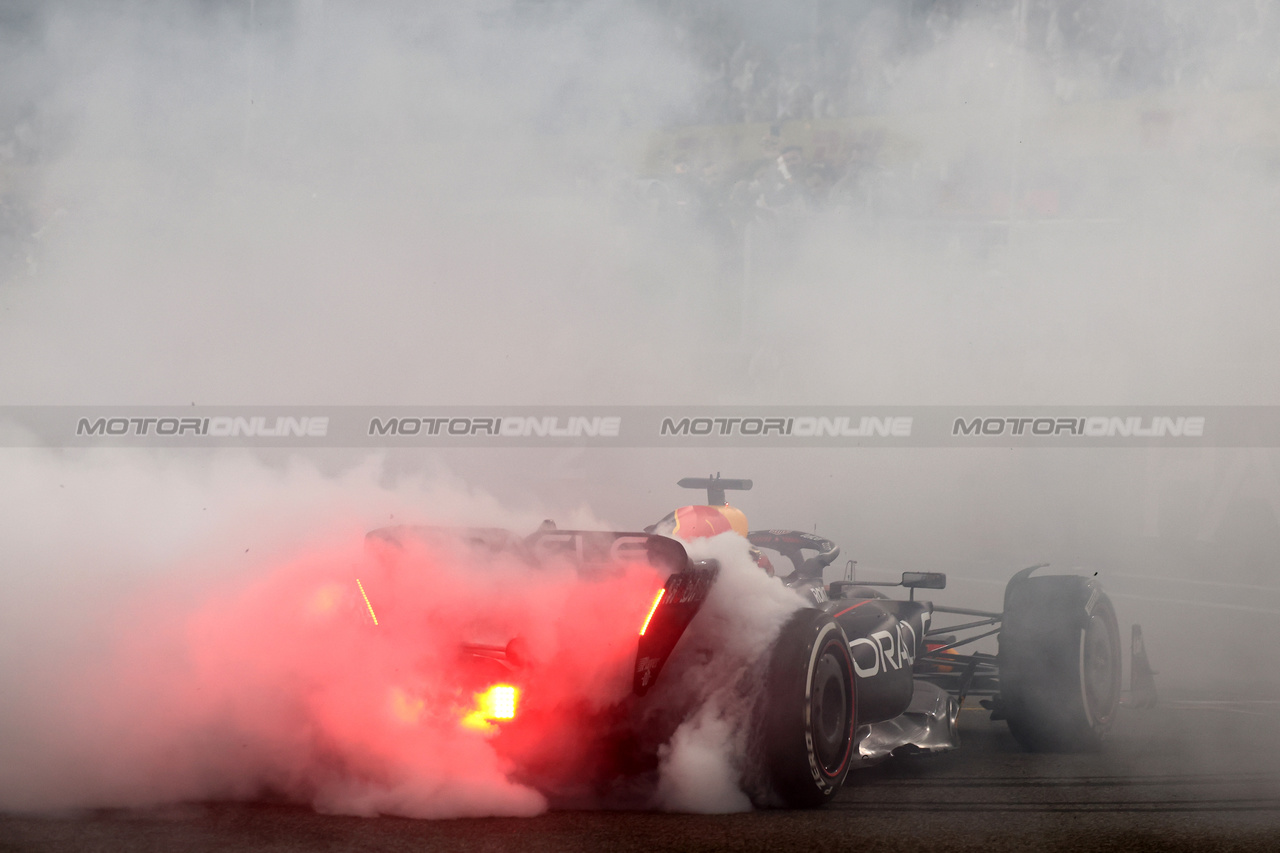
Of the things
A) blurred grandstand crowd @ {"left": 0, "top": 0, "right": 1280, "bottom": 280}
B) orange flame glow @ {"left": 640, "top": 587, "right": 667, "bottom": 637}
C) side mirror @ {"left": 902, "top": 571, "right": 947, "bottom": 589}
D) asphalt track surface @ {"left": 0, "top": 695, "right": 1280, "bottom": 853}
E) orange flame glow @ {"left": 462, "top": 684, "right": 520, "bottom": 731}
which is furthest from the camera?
blurred grandstand crowd @ {"left": 0, "top": 0, "right": 1280, "bottom": 280}

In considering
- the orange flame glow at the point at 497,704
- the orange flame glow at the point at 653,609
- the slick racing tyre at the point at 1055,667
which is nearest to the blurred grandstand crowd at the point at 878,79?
the slick racing tyre at the point at 1055,667

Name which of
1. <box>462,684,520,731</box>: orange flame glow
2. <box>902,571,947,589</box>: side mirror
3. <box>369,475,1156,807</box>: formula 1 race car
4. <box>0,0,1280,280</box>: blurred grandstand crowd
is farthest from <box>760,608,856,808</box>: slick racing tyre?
<box>0,0,1280,280</box>: blurred grandstand crowd

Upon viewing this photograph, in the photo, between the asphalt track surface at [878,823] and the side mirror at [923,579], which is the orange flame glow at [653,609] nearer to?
the asphalt track surface at [878,823]

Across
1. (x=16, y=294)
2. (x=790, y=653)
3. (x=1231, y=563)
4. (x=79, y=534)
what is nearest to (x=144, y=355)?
(x=16, y=294)

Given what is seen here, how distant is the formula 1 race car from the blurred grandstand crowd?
24.7 feet

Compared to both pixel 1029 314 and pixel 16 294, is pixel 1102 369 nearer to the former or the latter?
pixel 1029 314

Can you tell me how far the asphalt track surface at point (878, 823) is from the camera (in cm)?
365

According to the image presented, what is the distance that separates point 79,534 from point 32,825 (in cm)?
134

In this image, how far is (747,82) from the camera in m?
13.9

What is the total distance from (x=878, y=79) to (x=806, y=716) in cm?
1119

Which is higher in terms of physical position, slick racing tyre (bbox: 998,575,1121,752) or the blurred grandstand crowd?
the blurred grandstand crowd

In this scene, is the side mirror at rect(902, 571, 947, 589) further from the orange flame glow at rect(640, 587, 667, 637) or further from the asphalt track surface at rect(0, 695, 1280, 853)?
the orange flame glow at rect(640, 587, 667, 637)

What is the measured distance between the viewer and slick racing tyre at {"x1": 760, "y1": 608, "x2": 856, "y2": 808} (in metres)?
4.19

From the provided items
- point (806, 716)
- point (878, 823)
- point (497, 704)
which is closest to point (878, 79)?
point (806, 716)
